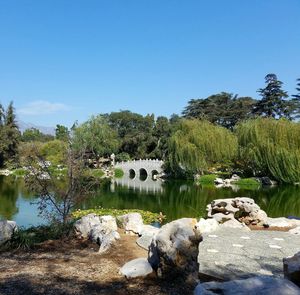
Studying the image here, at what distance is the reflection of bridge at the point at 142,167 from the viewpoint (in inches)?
1458

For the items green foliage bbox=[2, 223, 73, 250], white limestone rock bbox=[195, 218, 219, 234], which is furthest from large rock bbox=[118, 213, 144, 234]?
green foliage bbox=[2, 223, 73, 250]

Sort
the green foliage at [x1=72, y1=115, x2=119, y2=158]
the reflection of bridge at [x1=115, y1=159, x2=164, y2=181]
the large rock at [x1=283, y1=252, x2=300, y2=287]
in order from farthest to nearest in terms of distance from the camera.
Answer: the green foliage at [x1=72, y1=115, x2=119, y2=158]
the reflection of bridge at [x1=115, y1=159, x2=164, y2=181]
the large rock at [x1=283, y1=252, x2=300, y2=287]

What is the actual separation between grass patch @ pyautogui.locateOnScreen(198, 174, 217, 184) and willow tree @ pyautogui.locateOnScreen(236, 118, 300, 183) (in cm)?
284

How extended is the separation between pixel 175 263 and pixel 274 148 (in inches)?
887

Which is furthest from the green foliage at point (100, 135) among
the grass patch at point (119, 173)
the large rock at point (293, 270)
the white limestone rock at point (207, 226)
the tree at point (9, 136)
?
the large rock at point (293, 270)

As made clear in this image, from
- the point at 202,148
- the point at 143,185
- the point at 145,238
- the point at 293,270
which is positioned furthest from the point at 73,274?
the point at 202,148

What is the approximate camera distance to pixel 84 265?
189 inches

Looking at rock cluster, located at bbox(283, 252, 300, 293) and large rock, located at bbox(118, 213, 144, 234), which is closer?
rock cluster, located at bbox(283, 252, 300, 293)

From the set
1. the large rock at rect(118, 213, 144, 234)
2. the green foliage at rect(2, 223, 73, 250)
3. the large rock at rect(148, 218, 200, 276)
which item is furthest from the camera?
the large rock at rect(118, 213, 144, 234)

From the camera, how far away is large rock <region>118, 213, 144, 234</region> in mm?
7988

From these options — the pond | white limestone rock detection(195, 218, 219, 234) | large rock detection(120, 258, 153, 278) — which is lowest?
the pond

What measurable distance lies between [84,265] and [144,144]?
133 ft

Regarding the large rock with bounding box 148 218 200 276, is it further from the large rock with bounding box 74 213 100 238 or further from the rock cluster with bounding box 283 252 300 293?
the large rock with bounding box 74 213 100 238

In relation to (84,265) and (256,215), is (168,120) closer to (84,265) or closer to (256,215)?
(256,215)
